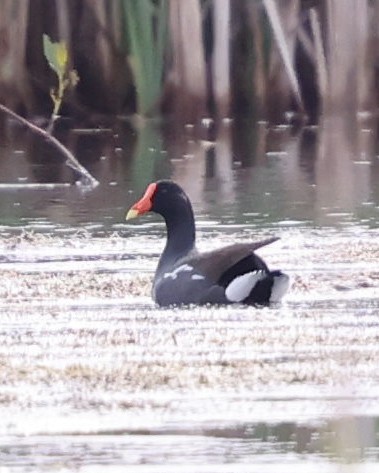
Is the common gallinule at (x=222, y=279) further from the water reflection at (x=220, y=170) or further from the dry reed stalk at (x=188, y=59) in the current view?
the dry reed stalk at (x=188, y=59)

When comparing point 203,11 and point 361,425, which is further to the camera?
point 203,11

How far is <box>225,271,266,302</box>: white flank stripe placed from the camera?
8.48 meters

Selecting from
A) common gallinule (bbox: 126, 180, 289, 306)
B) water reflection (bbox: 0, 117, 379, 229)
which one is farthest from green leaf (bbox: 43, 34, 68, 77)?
common gallinule (bbox: 126, 180, 289, 306)

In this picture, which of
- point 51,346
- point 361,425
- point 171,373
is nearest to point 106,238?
point 51,346

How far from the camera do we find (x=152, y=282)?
9.21 metres

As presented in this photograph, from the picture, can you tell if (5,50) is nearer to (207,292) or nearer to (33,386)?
(207,292)

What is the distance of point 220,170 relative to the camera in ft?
53.9

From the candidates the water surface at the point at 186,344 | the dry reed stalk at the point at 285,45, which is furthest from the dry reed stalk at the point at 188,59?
the water surface at the point at 186,344

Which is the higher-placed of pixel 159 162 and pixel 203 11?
pixel 203 11

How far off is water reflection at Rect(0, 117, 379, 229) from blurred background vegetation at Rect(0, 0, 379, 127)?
347 mm

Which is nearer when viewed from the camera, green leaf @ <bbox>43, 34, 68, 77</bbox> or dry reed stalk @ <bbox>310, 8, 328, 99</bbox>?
green leaf @ <bbox>43, 34, 68, 77</bbox>

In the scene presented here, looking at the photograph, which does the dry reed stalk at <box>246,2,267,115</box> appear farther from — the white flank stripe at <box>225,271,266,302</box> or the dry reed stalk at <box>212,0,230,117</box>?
the white flank stripe at <box>225,271,266,302</box>

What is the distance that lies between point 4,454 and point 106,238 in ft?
18.7

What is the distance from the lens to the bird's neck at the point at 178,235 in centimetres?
926
